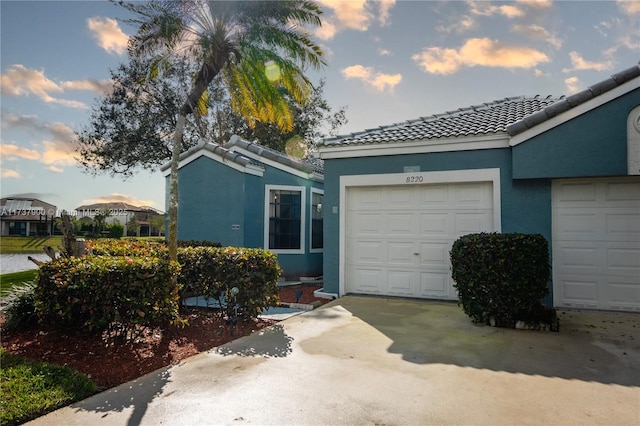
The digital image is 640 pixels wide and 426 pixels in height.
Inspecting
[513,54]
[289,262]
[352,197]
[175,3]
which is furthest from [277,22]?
[289,262]

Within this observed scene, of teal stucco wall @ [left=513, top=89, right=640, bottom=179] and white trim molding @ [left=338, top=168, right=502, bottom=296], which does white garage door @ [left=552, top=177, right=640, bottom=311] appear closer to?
teal stucco wall @ [left=513, top=89, right=640, bottom=179]

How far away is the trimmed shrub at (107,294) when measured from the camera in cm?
494

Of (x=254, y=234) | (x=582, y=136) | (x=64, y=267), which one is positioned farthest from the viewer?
(x=254, y=234)

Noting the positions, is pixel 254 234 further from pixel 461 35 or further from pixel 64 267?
pixel 461 35

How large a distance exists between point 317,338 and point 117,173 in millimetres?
20819

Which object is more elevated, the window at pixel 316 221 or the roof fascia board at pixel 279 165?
the roof fascia board at pixel 279 165

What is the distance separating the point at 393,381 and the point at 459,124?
24.1 ft

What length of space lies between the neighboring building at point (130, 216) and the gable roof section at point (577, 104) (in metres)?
44.9

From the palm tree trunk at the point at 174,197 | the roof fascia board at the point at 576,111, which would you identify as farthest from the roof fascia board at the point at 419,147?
the palm tree trunk at the point at 174,197

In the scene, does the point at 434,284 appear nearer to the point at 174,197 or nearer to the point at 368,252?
the point at 368,252

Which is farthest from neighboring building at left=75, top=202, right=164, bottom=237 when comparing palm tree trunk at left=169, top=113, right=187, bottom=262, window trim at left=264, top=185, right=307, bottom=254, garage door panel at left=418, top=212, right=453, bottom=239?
garage door panel at left=418, top=212, right=453, bottom=239

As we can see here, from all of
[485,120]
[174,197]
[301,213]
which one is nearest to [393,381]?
[174,197]

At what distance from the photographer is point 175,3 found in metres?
6.52

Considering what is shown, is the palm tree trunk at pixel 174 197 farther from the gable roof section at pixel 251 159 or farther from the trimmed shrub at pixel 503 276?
the gable roof section at pixel 251 159
